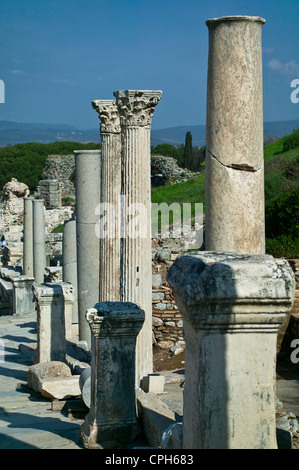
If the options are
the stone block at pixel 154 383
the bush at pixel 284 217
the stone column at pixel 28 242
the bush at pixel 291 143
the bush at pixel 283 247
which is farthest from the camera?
the bush at pixel 291 143

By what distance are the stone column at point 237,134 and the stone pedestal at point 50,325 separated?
16.2 ft

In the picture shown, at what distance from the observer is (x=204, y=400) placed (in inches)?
125

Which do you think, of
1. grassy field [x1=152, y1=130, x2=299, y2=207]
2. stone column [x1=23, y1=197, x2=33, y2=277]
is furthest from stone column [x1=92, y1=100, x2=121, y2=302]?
stone column [x1=23, y1=197, x2=33, y2=277]

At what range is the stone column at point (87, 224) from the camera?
1061 cm

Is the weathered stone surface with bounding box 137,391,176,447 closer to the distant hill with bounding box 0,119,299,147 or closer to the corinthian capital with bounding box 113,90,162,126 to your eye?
the corinthian capital with bounding box 113,90,162,126

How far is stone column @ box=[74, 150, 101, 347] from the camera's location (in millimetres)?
10609

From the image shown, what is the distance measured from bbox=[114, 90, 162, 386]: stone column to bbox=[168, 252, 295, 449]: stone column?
5.03m

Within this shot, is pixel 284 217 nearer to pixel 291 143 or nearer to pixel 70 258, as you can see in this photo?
pixel 70 258

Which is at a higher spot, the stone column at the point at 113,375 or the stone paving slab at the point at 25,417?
the stone column at the point at 113,375

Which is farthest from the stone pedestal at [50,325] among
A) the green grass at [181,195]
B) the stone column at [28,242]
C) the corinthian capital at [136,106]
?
the green grass at [181,195]

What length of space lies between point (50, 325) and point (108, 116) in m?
3.17

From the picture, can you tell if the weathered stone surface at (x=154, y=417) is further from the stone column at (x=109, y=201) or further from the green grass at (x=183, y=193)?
the green grass at (x=183, y=193)

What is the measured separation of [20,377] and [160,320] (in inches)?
170
